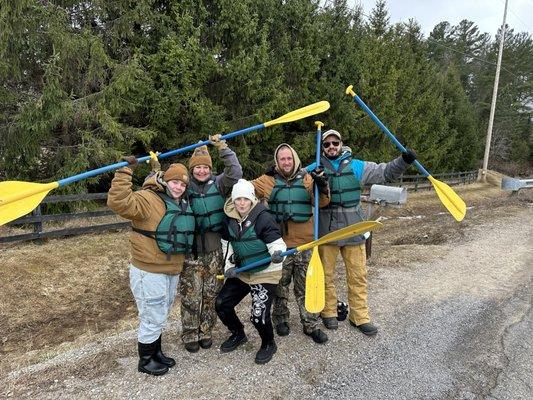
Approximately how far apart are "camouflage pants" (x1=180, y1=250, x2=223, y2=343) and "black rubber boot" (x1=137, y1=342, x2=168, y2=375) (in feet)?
1.42

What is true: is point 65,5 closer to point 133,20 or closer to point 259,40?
point 133,20

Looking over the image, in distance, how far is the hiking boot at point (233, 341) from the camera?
396 cm

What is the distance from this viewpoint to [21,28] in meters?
7.20

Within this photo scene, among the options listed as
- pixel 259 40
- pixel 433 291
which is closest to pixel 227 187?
pixel 433 291

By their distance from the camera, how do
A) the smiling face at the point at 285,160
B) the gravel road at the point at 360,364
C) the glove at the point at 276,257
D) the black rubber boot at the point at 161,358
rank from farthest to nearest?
the smiling face at the point at 285,160
the black rubber boot at the point at 161,358
the glove at the point at 276,257
the gravel road at the point at 360,364

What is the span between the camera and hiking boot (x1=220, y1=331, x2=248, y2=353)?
3.96 metres

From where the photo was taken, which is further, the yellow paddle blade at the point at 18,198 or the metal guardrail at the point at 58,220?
the metal guardrail at the point at 58,220

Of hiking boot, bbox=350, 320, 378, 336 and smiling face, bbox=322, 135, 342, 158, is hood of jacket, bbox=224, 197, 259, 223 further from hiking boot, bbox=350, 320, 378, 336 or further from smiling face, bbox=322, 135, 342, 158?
hiking boot, bbox=350, 320, 378, 336

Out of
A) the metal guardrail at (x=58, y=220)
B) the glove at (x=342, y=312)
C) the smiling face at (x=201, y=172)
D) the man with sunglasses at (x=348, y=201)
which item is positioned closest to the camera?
the smiling face at (x=201, y=172)

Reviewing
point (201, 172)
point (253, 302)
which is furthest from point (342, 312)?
point (201, 172)

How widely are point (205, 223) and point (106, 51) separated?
648cm

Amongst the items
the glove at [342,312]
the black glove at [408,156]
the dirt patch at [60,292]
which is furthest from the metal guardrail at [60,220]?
the black glove at [408,156]

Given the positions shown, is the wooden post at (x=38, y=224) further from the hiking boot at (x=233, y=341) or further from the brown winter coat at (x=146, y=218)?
the hiking boot at (x=233, y=341)

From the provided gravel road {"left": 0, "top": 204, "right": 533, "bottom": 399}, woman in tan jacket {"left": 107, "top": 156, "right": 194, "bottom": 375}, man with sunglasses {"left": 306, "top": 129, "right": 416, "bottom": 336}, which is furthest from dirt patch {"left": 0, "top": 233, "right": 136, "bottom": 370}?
man with sunglasses {"left": 306, "top": 129, "right": 416, "bottom": 336}
